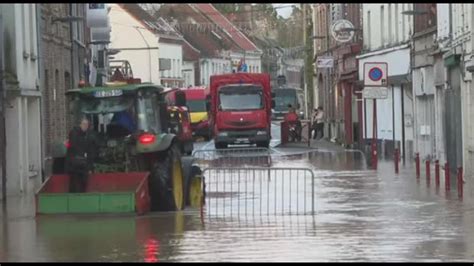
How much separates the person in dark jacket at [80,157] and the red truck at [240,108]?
30170 mm

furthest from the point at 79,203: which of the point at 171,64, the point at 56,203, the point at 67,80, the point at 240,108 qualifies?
the point at 171,64

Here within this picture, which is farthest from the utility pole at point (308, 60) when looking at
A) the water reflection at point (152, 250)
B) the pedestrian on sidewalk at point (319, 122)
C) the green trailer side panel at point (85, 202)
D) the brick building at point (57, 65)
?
the water reflection at point (152, 250)

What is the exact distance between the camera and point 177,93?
80.1 ft

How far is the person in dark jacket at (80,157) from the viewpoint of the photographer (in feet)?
67.4

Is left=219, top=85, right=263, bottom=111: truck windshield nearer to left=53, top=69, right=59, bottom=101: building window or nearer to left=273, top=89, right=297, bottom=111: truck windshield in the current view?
left=53, top=69, right=59, bottom=101: building window

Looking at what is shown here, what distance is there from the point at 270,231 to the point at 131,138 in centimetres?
436

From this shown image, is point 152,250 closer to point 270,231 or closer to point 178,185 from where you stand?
point 270,231

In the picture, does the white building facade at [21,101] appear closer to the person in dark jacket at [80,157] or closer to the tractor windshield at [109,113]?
the tractor windshield at [109,113]

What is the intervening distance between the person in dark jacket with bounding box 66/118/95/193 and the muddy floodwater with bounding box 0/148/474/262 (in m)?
0.81

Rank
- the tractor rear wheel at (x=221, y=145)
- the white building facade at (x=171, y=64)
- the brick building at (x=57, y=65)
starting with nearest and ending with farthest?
the brick building at (x=57, y=65), the tractor rear wheel at (x=221, y=145), the white building facade at (x=171, y=64)

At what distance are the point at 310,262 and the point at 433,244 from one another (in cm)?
239

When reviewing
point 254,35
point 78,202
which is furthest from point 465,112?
point 254,35

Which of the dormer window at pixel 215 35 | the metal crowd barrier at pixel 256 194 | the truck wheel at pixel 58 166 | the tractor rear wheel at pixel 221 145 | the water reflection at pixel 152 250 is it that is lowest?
the water reflection at pixel 152 250

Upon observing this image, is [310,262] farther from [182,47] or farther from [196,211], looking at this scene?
[182,47]
